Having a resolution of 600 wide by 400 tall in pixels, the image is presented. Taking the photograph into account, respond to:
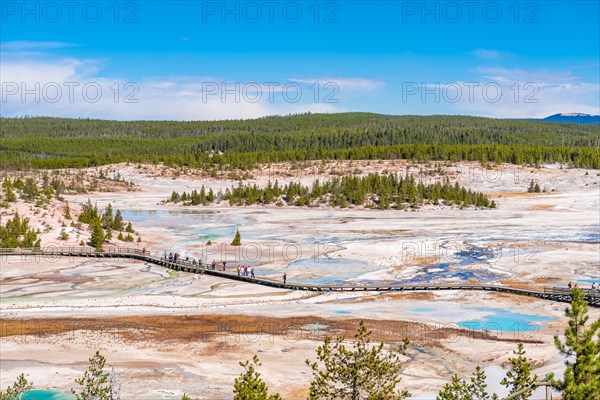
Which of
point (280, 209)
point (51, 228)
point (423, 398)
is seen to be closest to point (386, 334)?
point (423, 398)

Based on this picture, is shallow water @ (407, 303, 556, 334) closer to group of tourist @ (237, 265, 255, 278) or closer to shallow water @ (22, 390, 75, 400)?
group of tourist @ (237, 265, 255, 278)

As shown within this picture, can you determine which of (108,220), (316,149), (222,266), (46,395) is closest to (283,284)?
(222,266)

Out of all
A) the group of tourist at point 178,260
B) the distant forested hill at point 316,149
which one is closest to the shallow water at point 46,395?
the group of tourist at point 178,260

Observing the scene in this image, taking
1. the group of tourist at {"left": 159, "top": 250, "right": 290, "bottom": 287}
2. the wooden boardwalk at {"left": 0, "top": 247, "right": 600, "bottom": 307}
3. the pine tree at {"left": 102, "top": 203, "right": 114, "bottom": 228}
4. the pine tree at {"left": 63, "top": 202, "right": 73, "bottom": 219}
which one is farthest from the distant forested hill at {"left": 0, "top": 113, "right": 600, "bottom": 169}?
the group of tourist at {"left": 159, "top": 250, "right": 290, "bottom": 287}

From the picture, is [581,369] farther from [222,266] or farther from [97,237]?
[97,237]

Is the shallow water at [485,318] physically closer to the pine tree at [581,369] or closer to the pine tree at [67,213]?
the pine tree at [581,369]

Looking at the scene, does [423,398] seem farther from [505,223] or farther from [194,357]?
[505,223]

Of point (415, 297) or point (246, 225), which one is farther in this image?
point (246, 225)
